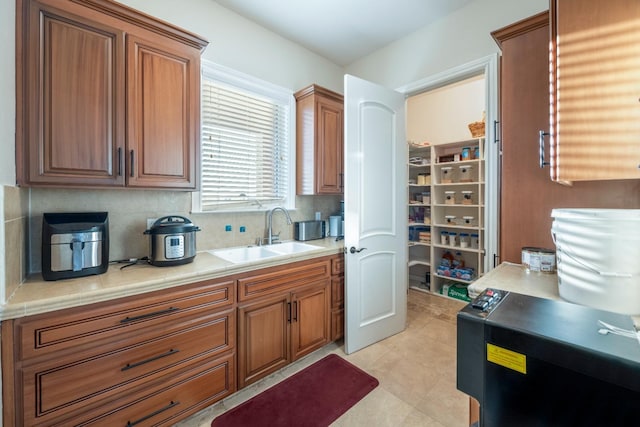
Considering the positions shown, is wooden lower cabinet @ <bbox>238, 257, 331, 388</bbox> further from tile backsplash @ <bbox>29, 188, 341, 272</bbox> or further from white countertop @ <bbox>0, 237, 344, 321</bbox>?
tile backsplash @ <bbox>29, 188, 341, 272</bbox>

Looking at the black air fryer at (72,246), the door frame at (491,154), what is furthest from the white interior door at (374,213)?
the black air fryer at (72,246)

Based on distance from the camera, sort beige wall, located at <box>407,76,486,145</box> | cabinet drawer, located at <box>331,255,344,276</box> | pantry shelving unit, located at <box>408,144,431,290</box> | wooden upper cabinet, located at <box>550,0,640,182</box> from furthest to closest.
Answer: pantry shelving unit, located at <box>408,144,431,290</box>, beige wall, located at <box>407,76,486,145</box>, cabinet drawer, located at <box>331,255,344,276</box>, wooden upper cabinet, located at <box>550,0,640,182</box>

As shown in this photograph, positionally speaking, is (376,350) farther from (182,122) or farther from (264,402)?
(182,122)

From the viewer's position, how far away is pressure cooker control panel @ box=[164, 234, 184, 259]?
1.64 meters

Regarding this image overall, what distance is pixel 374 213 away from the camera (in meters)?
2.37

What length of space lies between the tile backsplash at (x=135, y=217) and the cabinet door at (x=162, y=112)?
1.07 ft

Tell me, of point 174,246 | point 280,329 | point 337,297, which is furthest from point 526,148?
point 174,246

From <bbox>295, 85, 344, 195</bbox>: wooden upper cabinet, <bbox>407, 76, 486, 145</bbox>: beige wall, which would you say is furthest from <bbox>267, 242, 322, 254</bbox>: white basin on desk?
<bbox>407, 76, 486, 145</bbox>: beige wall

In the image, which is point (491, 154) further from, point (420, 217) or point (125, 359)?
point (125, 359)

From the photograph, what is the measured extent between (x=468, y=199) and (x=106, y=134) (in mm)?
3850

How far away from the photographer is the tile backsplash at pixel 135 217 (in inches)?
60.6

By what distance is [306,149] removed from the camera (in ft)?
8.73

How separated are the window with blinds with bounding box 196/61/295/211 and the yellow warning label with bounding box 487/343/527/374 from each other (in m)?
2.07

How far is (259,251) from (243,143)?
993 mm
